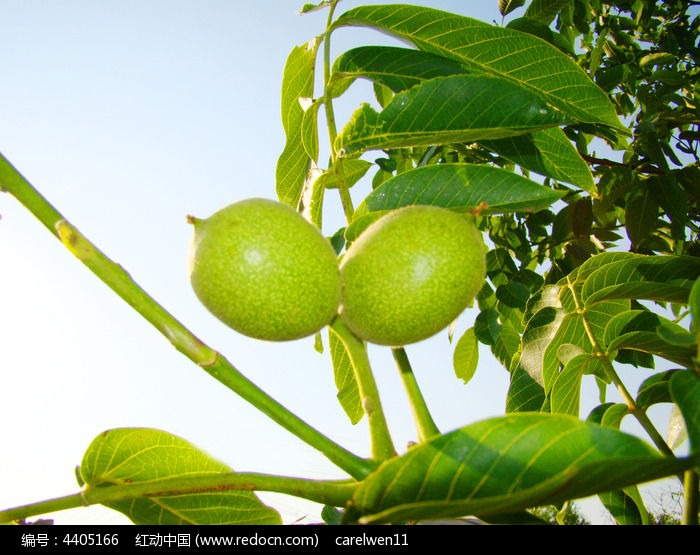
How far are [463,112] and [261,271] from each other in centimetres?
54

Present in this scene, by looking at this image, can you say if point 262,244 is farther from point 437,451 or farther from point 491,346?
point 491,346

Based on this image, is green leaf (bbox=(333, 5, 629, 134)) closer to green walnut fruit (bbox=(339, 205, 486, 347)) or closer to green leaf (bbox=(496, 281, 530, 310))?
green walnut fruit (bbox=(339, 205, 486, 347))

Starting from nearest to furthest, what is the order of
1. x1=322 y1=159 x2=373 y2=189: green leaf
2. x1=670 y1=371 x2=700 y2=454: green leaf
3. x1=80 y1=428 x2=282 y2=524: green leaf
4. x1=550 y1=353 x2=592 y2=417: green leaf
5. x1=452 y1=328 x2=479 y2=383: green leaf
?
x1=670 y1=371 x2=700 y2=454: green leaf → x1=80 y1=428 x2=282 y2=524: green leaf → x1=550 y1=353 x2=592 y2=417: green leaf → x1=322 y1=159 x2=373 y2=189: green leaf → x1=452 y1=328 x2=479 y2=383: green leaf

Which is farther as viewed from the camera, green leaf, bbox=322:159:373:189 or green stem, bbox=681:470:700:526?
green leaf, bbox=322:159:373:189

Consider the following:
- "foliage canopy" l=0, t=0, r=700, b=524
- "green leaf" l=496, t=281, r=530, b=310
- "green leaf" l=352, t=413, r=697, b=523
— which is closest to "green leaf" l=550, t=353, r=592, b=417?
"foliage canopy" l=0, t=0, r=700, b=524

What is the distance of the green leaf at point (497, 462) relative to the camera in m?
0.70

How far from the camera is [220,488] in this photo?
86 cm

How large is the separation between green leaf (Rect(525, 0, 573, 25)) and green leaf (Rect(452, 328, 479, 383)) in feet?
4.60

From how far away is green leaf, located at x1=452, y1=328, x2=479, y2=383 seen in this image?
2.71m

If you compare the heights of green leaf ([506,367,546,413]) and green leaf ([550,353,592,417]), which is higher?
green leaf ([506,367,546,413])

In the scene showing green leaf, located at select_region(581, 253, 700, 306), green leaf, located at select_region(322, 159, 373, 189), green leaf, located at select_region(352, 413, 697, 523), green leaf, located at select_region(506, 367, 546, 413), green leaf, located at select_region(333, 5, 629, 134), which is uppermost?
green leaf, located at select_region(322, 159, 373, 189)

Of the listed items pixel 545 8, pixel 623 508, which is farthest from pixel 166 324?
pixel 545 8
